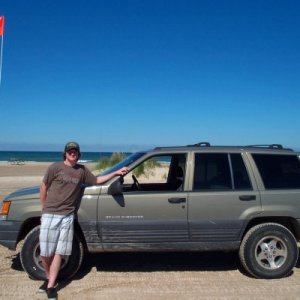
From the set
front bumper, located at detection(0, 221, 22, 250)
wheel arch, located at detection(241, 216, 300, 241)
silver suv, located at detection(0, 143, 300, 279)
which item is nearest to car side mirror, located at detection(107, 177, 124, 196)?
silver suv, located at detection(0, 143, 300, 279)

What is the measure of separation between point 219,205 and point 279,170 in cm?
107

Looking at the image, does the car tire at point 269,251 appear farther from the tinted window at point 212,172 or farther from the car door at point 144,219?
the car door at point 144,219

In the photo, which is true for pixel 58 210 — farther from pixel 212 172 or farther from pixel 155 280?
pixel 212 172

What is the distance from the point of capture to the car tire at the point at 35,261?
604cm

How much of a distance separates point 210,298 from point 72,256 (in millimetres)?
1876

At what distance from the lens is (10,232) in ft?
20.1

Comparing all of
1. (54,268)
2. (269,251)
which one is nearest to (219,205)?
(269,251)

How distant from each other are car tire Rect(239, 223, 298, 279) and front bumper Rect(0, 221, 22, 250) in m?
3.00

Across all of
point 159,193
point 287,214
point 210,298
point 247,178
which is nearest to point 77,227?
point 159,193

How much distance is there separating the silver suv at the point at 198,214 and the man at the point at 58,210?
452 mm

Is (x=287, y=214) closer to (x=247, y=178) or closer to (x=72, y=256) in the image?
(x=247, y=178)

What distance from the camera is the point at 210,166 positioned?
6.51 m

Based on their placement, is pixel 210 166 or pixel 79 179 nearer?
pixel 79 179

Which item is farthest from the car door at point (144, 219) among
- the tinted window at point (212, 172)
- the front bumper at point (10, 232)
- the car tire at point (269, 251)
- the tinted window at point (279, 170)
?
the tinted window at point (279, 170)
